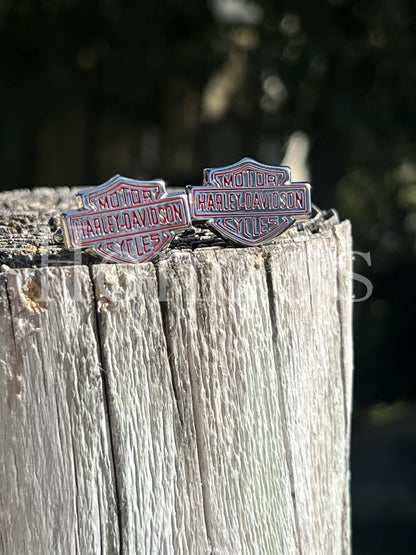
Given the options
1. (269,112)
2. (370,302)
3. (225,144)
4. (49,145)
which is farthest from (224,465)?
(49,145)

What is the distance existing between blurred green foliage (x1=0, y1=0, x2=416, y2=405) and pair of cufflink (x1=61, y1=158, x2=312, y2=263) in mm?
1979

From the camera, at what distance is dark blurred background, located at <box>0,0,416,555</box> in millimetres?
3479

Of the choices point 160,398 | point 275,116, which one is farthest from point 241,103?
point 160,398

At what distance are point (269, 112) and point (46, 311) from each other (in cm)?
336

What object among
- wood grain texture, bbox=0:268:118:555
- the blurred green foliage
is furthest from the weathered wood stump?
the blurred green foliage

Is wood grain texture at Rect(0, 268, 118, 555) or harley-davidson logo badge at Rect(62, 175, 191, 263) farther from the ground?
harley-davidson logo badge at Rect(62, 175, 191, 263)

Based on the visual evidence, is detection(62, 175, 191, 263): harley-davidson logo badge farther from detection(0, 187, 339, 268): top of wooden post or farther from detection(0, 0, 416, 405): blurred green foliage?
detection(0, 0, 416, 405): blurred green foliage

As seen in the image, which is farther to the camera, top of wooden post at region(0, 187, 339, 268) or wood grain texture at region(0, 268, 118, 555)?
top of wooden post at region(0, 187, 339, 268)

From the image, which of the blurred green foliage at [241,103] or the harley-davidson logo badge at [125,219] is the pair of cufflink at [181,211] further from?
the blurred green foliage at [241,103]

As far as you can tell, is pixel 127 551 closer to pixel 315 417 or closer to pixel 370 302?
pixel 315 417

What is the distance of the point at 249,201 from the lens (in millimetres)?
1188

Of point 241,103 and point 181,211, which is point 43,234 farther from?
point 241,103

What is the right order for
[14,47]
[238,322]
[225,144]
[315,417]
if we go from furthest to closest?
[225,144] → [14,47] → [315,417] → [238,322]

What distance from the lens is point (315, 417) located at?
1213 millimetres
